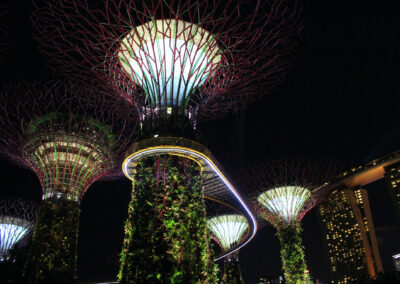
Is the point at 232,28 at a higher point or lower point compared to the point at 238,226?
higher

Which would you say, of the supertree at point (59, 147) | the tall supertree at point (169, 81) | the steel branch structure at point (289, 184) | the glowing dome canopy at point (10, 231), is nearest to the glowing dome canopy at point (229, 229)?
the steel branch structure at point (289, 184)

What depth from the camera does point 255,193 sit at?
99.9 ft

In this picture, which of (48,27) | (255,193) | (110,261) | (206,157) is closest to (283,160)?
(255,193)

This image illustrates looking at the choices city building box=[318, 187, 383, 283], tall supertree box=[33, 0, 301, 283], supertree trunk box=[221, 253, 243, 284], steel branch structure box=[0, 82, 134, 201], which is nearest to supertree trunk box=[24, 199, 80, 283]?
steel branch structure box=[0, 82, 134, 201]

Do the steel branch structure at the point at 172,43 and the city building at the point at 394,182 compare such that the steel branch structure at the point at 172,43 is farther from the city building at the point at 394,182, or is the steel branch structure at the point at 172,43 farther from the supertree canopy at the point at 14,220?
the city building at the point at 394,182

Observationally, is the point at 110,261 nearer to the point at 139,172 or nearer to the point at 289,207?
the point at 289,207

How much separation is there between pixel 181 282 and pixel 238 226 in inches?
1093

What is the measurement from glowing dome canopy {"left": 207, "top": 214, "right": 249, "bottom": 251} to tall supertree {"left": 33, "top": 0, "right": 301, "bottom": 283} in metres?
24.3

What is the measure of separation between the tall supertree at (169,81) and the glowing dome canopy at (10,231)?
31.8 metres

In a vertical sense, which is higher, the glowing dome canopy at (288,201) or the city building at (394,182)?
the city building at (394,182)

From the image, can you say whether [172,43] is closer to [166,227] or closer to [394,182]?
[166,227]

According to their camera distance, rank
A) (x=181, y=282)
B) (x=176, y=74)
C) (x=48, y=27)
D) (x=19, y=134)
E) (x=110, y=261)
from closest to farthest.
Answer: (x=181, y=282) < (x=48, y=27) < (x=176, y=74) < (x=19, y=134) < (x=110, y=261)

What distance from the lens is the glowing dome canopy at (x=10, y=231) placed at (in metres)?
39.9

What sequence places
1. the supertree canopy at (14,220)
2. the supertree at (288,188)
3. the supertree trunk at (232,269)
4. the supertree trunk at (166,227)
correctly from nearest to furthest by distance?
the supertree trunk at (166,227) < the supertree at (288,188) < the supertree trunk at (232,269) < the supertree canopy at (14,220)
